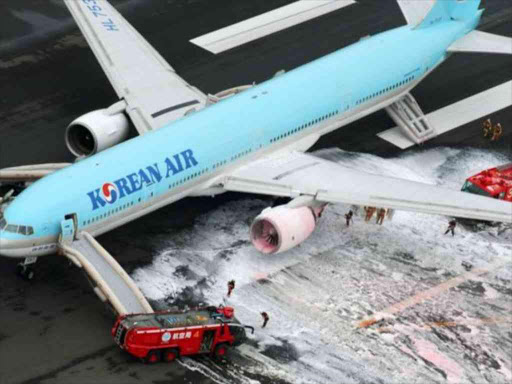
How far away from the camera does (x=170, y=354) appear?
142 ft

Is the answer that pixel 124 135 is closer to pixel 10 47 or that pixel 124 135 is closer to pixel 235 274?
pixel 235 274

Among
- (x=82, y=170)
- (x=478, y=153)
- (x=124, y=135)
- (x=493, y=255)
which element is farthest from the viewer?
(x=478, y=153)

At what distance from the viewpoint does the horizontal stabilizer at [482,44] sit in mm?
60562

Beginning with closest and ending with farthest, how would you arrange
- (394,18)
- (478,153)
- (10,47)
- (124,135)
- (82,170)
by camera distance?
(82,170) < (124,135) < (478,153) < (10,47) < (394,18)

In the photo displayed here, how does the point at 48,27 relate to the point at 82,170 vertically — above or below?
above

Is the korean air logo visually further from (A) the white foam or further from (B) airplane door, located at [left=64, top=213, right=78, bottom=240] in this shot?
(A) the white foam

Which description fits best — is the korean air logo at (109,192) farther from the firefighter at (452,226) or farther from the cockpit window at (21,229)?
the firefighter at (452,226)

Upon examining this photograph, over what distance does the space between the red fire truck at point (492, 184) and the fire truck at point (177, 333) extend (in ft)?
55.7

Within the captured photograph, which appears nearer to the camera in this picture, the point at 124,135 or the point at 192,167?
the point at 192,167

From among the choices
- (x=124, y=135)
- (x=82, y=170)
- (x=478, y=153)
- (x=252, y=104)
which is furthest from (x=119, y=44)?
(x=478, y=153)

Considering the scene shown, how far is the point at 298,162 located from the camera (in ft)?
176

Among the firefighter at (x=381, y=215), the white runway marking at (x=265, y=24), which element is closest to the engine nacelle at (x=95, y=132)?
the firefighter at (x=381, y=215)

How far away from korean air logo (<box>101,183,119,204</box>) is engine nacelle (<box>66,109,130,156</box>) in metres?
8.26

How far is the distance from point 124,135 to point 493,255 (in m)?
19.7
